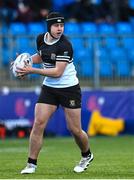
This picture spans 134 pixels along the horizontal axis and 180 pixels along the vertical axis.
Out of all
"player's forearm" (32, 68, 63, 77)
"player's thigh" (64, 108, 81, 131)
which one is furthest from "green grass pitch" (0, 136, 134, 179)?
"player's forearm" (32, 68, 63, 77)

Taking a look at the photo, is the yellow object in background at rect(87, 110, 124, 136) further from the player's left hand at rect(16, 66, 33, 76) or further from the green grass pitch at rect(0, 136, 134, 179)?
the player's left hand at rect(16, 66, 33, 76)

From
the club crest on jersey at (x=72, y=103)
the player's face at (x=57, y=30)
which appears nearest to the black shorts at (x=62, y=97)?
the club crest on jersey at (x=72, y=103)

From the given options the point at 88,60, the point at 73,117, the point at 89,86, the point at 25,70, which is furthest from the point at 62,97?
the point at 89,86

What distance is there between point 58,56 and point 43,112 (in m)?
0.86

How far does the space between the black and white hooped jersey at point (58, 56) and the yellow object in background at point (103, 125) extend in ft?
39.8

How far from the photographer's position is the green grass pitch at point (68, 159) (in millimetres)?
10789

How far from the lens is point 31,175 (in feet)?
34.9

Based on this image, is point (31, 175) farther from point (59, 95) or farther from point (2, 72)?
point (2, 72)

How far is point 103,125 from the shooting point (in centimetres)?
2328

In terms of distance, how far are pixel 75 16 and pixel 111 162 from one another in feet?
48.9

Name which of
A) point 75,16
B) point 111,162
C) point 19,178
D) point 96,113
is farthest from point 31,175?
point 75,16

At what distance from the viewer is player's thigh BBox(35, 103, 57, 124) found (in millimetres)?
Answer: 10914

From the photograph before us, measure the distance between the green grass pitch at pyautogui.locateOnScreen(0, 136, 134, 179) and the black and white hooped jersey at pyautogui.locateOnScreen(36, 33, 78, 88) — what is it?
137cm

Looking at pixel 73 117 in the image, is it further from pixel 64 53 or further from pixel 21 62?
pixel 21 62
